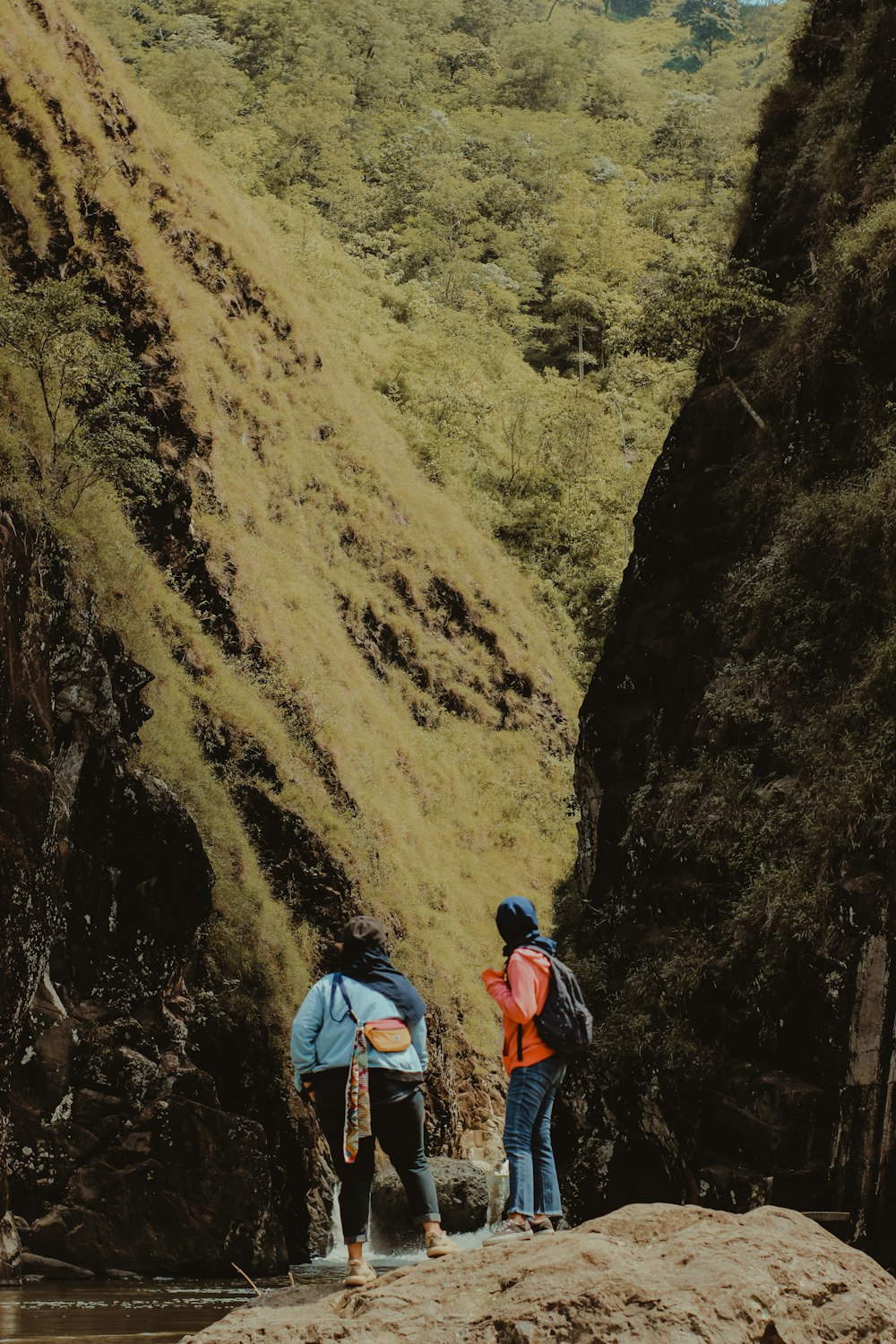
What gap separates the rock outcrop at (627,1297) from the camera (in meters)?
3.75

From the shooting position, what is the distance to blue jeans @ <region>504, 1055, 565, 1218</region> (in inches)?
236

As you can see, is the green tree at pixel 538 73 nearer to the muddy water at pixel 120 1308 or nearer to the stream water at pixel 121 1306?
the stream water at pixel 121 1306

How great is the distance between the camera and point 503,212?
201 feet

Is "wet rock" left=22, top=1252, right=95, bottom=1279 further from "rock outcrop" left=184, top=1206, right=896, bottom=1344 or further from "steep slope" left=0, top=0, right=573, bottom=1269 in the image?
"rock outcrop" left=184, top=1206, right=896, bottom=1344

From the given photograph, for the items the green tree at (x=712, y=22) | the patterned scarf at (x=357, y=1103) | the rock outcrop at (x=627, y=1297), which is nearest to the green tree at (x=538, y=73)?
the green tree at (x=712, y=22)

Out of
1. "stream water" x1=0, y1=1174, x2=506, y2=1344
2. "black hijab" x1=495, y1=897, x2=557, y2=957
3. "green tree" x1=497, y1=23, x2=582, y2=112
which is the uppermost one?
"green tree" x1=497, y1=23, x2=582, y2=112

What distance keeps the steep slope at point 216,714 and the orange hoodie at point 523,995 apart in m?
7.52

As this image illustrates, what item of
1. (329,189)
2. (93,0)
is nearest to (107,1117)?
(329,189)

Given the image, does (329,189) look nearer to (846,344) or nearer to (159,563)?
(159,563)

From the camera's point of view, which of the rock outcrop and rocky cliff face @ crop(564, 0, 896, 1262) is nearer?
the rock outcrop

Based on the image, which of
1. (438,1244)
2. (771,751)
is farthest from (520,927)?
(771,751)

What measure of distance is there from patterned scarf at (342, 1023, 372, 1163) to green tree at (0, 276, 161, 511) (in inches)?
579

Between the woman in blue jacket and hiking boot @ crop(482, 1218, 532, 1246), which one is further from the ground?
the woman in blue jacket

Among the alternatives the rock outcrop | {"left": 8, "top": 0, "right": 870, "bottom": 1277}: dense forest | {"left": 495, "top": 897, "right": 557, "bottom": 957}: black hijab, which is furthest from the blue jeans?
{"left": 8, "top": 0, "right": 870, "bottom": 1277}: dense forest
